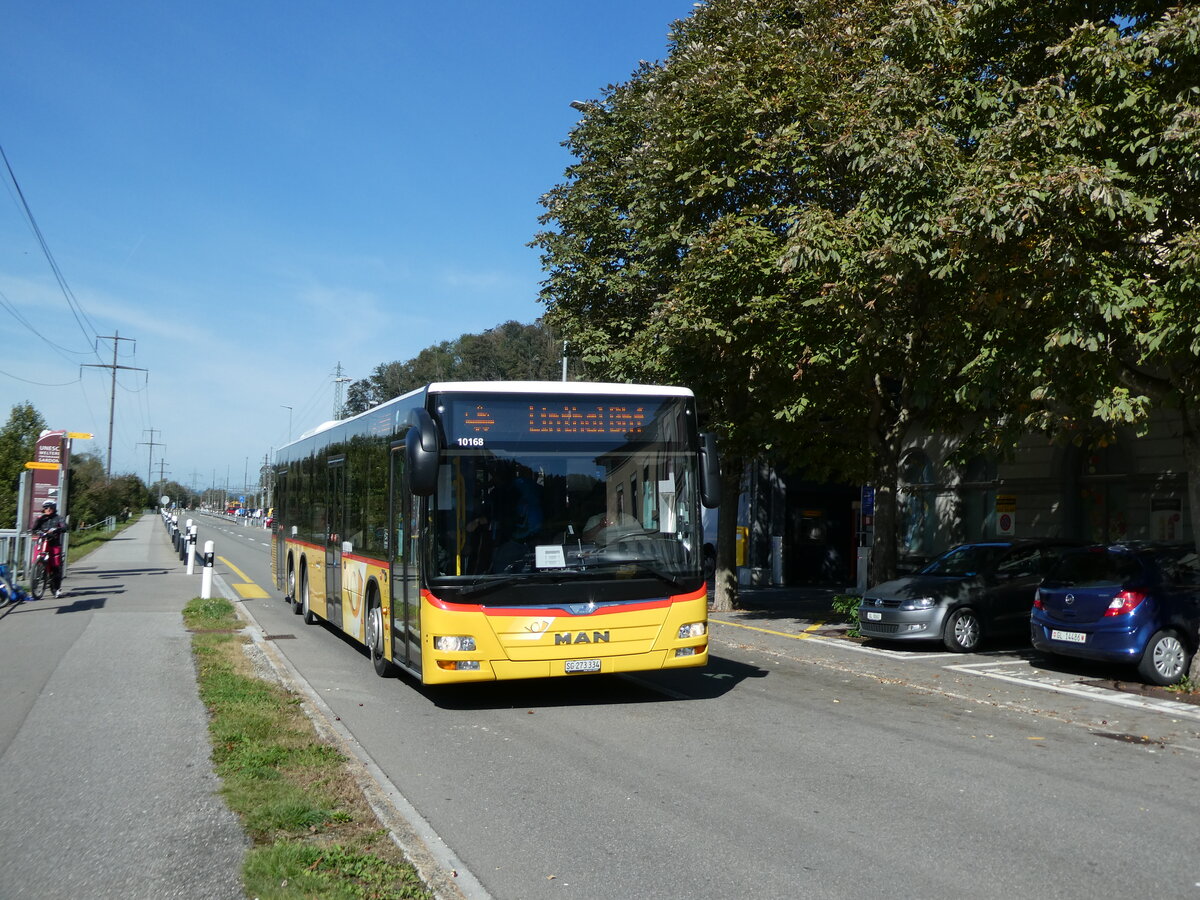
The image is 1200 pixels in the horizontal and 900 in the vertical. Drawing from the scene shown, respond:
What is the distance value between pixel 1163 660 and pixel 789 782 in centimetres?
647

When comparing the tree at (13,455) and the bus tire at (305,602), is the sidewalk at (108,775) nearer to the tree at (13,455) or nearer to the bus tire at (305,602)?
the bus tire at (305,602)

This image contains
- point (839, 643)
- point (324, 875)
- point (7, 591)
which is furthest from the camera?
point (7, 591)

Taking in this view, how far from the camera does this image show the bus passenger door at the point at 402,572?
9961mm

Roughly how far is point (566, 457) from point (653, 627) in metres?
1.74

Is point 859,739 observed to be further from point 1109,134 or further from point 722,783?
point 1109,134

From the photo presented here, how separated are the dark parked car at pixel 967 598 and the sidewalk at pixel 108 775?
30.7 ft

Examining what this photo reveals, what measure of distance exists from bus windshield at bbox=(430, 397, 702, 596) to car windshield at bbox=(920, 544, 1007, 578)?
Result: 6963 mm

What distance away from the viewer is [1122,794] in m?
Result: 7.06

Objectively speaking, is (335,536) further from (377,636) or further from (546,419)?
(546,419)

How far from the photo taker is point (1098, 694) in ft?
37.6

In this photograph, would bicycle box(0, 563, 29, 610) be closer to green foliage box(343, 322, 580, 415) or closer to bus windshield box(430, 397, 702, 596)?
bus windshield box(430, 397, 702, 596)

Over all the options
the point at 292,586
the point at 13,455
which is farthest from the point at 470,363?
the point at 292,586

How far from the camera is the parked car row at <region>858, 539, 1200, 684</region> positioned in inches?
455

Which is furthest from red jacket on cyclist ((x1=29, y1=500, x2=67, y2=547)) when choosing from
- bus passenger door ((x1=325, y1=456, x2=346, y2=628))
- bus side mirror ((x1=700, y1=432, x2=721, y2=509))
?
bus side mirror ((x1=700, y1=432, x2=721, y2=509))
